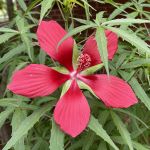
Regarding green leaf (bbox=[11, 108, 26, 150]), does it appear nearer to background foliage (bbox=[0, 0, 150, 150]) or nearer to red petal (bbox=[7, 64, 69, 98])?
background foliage (bbox=[0, 0, 150, 150])

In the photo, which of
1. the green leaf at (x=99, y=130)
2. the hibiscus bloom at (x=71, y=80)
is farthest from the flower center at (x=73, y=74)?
the green leaf at (x=99, y=130)

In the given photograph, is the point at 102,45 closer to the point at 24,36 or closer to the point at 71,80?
the point at 71,80

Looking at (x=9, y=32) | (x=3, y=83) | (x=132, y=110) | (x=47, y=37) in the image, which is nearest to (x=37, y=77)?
(x=47, y=37)

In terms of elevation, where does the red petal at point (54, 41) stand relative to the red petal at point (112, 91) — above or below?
above

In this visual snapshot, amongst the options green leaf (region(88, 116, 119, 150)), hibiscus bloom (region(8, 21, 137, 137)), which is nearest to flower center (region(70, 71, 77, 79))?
hibiscus bloom (region(8, 21, 137, 137))

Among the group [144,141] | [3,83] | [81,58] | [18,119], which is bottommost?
[144,141]

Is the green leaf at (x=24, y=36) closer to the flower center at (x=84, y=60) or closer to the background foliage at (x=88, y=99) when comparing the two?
the background foliage at (x=88, y=99)

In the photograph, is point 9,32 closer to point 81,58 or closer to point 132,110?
point 81,58
